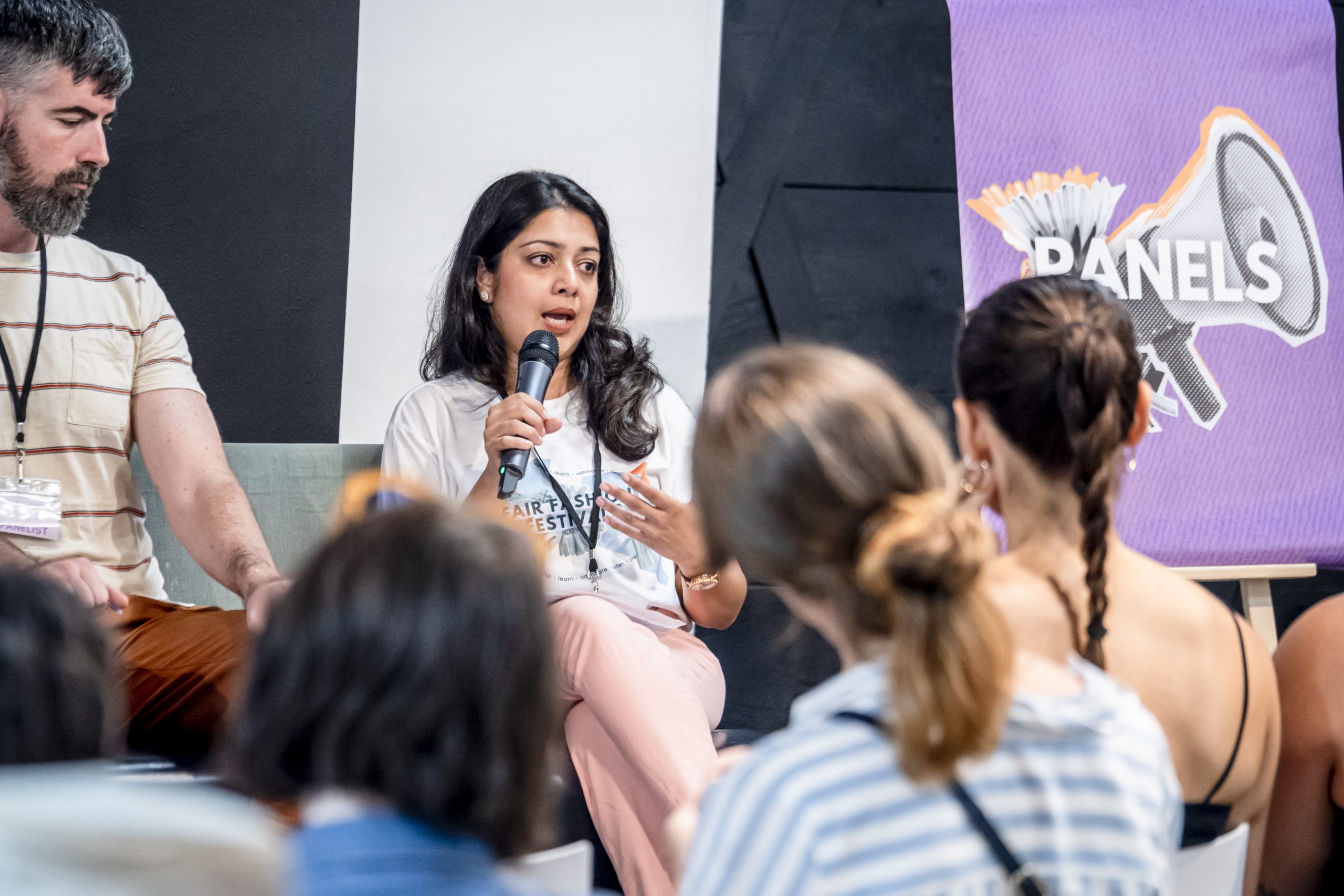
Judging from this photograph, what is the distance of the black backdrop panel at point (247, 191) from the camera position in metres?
2.70

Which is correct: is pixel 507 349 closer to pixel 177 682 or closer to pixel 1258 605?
pixel 177 682

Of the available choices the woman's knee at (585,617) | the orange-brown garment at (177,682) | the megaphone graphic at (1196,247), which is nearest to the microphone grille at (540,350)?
the woman's knee at (585,617)

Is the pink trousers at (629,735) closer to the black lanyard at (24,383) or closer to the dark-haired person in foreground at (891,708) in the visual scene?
the dark-haired person in foreground at (891,708)

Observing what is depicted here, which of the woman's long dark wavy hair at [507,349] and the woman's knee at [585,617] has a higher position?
the woman's long dark wavy hair at [507,349]

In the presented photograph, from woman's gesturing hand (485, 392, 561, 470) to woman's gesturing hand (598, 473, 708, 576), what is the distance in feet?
0.59

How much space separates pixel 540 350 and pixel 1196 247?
145 cm

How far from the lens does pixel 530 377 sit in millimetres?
2119

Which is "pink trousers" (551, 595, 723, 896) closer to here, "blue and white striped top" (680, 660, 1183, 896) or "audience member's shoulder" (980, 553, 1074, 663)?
"audience member's shoulder" (980, 553, 1074, 663)

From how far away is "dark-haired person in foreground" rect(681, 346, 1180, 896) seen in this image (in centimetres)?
81

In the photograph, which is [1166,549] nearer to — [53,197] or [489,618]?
[489,618]

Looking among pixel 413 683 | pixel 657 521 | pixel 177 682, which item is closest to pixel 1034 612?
pixel 413 683

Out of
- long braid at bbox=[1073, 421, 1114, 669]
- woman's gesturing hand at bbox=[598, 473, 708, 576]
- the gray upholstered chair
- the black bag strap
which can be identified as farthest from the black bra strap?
the gray upholstered chair

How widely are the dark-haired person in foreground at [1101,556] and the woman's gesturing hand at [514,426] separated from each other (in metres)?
0.83

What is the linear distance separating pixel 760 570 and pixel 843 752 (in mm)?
198
